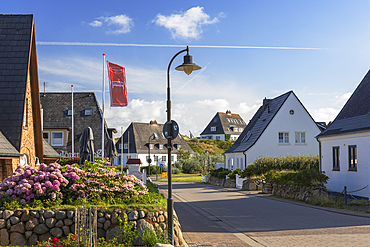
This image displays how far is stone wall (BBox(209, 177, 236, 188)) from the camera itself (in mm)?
32069

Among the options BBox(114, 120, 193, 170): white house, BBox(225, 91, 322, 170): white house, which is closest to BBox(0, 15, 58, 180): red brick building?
BBox(225, 91, 322, 170): white house

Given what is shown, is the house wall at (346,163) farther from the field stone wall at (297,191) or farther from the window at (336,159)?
the field stone wall at (297,191)

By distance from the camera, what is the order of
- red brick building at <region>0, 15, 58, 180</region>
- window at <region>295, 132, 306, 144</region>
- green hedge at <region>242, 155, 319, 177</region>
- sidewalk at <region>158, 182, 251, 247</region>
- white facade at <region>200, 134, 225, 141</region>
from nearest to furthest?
sidewalk at <region>158, 182, 251, 247</region>, red brick building at <region>0, 15, 58, 180</region>, green hedge at <region>242, 155, 319, 177</region>, window at <region>295, 132, 306, 144</region>, white facade at <region>200, 134, 225, 141</region>

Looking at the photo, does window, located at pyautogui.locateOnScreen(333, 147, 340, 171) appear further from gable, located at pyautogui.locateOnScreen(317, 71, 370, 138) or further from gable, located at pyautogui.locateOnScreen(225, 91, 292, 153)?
A: gable, located at pyautogui.locateOnScreen(225, 91, 292, 153)

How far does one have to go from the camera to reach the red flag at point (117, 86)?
75.2 feet

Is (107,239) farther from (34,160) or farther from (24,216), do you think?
(34,160)

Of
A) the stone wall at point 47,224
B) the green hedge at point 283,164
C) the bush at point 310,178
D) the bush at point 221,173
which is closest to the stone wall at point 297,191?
the bush at point 310,178

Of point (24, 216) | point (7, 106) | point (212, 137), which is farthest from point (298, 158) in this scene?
point (212, 137)

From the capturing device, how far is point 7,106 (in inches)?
536

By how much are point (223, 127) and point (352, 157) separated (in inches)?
3026

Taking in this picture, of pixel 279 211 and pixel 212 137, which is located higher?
pixel 212 137

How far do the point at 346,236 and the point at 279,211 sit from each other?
5631mm

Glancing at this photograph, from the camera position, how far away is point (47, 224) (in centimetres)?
808

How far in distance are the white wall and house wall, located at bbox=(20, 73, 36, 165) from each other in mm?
23278
